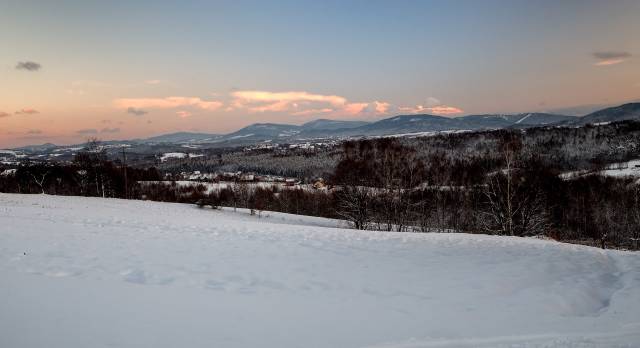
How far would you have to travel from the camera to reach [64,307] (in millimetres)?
7363

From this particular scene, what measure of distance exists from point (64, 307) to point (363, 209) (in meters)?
32.9

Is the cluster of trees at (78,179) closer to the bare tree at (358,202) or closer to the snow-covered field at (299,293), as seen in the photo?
the bare tree at (358,202)

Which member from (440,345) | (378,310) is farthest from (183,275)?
(440,345)

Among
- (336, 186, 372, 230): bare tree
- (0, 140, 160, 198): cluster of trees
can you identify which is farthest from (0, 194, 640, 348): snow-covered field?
(0, 140, 160, 198): cluster of trees

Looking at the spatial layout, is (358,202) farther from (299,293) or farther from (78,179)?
(78,179)

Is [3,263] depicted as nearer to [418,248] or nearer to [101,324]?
[101,324]

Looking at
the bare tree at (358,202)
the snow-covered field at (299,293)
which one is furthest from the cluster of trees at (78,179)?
the snow-covered field at (299,293)

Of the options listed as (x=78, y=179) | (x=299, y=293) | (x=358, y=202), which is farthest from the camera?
(x=78, y=179)

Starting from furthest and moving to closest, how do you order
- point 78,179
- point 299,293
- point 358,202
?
1. point 78,179
2. point 358,202
3. point 299,293

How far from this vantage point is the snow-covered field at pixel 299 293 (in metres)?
7.10

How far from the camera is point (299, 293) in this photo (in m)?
9.96

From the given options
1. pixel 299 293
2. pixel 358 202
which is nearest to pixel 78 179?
pixel 358 202

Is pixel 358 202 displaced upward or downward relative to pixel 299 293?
downward

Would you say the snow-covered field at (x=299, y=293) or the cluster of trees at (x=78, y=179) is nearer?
the snow-covered field at (x=299, y=293)
